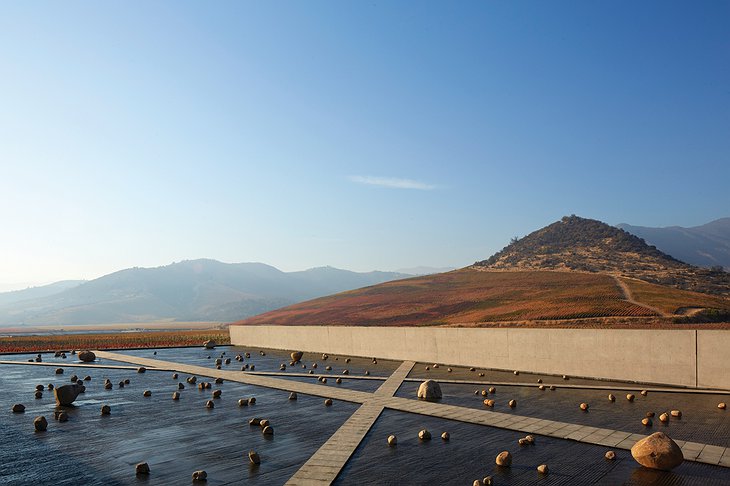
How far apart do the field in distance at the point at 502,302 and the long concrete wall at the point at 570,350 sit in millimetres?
31886

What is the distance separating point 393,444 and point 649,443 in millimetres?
4472

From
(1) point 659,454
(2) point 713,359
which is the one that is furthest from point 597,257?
(1) point 659,454

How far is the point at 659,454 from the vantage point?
8398 mm

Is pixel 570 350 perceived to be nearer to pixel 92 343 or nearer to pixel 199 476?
pixel 199 476

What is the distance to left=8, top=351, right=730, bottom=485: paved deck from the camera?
8898 mm

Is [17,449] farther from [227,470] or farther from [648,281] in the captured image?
[648,281]

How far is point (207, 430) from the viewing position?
11.8 m

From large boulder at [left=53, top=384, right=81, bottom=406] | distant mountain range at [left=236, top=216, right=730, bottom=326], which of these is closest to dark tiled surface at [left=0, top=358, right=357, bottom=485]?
large boulder at [left=53, top=384, right=81, bottom=406]

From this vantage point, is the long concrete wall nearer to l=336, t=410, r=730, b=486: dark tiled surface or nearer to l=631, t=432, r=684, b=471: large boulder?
l=336, t=410, r=730, b=486: dark tiled surface

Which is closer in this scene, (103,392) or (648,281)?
(103,392)

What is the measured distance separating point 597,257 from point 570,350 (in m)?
85.0

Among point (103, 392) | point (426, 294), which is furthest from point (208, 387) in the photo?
point (426, 294)

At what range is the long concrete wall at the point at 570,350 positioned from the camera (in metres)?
16.0

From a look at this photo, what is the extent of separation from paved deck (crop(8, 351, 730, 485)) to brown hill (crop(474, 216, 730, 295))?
7047cm
